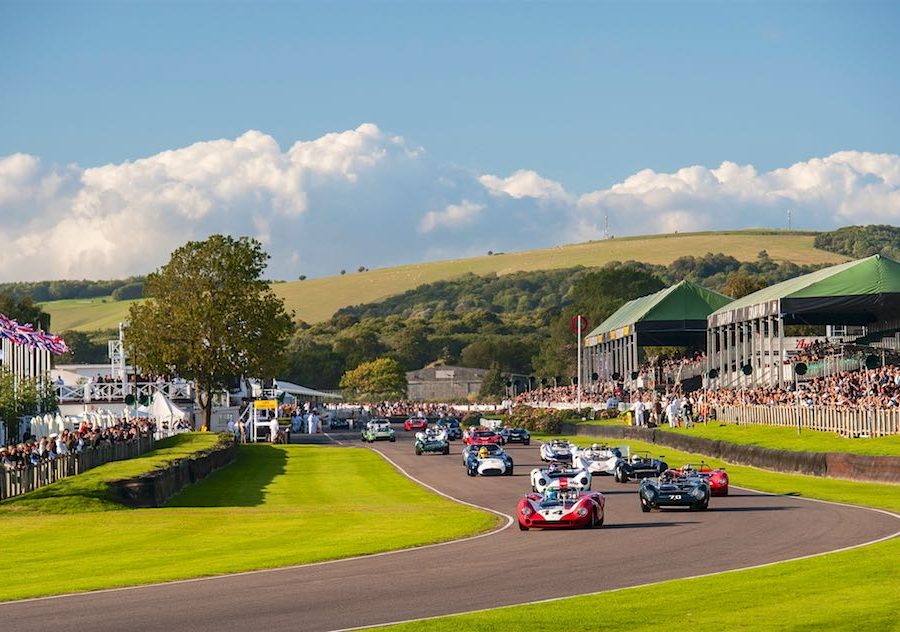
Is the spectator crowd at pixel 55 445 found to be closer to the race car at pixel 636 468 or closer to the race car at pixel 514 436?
the race car at pixel 636 468

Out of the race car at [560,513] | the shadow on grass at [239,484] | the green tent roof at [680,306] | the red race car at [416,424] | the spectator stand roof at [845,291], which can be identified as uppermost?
the green tent roof at [680,306]

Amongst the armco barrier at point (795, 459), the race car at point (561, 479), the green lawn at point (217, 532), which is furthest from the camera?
the armco barrier at point (795, 459)

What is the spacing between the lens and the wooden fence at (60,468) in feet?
132

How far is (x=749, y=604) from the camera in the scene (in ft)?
62.8

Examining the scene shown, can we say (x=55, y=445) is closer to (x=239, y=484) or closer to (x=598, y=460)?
(x=239, y=484)

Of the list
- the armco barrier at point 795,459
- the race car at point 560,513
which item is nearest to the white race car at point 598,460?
the armco barrier at point 795,459

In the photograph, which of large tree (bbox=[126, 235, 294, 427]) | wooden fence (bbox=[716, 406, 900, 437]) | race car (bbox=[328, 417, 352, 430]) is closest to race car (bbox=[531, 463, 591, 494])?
wooden fence (bbox=[716, 406, 900, 437])

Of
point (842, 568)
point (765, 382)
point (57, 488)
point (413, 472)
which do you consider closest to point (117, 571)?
point (842, 568)

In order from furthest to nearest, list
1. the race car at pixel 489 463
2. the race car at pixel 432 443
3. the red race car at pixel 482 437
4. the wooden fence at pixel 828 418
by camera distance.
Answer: the race car at pixel 432 443, the red race car at pixel 482 437, the race car at pixel 489 463, the wooden fence at pixel 828 418

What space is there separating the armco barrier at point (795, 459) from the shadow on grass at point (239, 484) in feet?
59.1

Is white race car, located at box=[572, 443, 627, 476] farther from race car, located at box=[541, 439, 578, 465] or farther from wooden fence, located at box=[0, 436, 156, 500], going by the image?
wooden fence, located at box=[0, 436, 156, 500]

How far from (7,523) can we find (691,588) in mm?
20097

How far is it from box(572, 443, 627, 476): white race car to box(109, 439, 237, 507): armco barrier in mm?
13733

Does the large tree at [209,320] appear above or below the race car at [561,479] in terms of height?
above
